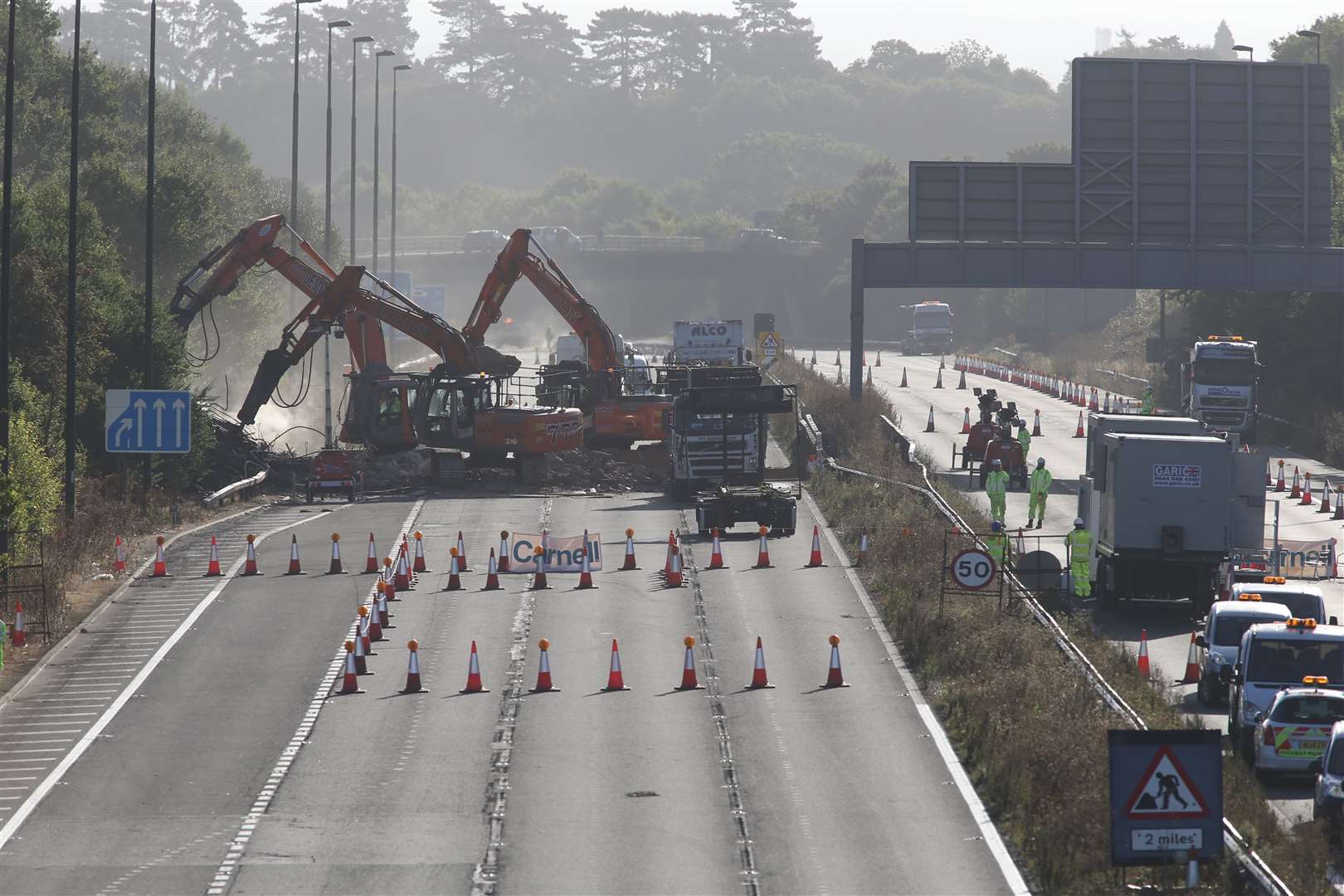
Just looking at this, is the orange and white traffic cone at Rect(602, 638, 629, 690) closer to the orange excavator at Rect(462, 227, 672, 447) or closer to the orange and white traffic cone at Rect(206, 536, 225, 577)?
the orange and white traffic cone at Rect(206, 536, 225, 577)

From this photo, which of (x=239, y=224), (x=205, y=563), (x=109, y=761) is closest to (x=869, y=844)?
(x=109, y=761)

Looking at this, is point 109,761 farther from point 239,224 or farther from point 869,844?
point 239,224

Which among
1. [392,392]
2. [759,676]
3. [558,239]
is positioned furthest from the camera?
[558,239]

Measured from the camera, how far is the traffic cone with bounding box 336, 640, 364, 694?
29000 millimetres

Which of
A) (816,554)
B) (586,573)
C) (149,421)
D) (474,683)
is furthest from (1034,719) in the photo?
(149,421)

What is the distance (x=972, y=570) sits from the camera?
3175 cm

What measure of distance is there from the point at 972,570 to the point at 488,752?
9738 millimetres

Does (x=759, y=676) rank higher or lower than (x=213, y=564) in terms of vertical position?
lower

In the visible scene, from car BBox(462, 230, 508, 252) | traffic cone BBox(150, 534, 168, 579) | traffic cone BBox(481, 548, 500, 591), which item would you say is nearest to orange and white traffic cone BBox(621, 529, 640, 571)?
traffic cone BBox(481, 548, 500, 591)

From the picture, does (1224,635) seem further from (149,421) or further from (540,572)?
(149,421)

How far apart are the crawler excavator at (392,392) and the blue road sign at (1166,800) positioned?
3769 cm

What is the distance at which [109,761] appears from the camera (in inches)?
991

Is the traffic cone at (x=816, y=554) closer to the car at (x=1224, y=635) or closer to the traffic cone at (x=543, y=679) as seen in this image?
the traffic cone at (x=543, y=679)

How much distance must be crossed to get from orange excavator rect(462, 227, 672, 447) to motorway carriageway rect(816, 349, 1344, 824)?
9.10m
